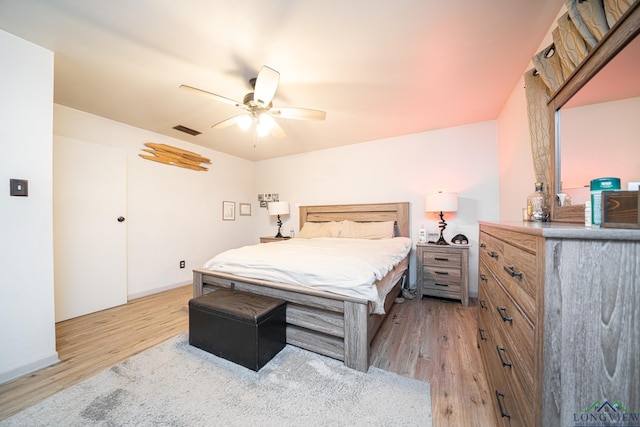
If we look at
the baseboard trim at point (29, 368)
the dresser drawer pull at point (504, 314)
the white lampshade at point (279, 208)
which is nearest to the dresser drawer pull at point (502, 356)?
the dresser drawer pull at point (504, 314)

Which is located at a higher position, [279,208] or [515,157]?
[515,157]

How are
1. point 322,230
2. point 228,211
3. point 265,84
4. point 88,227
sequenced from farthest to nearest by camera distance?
point 228,211 → point 322,230 → point 88,227 → point 265,84

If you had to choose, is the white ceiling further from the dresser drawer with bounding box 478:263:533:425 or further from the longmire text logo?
the longmire text logo

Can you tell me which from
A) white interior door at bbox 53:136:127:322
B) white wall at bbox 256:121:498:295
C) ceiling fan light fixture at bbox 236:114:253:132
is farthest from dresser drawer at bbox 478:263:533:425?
white interior door at bbox 53:136:127:322

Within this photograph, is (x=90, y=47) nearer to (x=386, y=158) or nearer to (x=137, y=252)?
(x=137, y=252)

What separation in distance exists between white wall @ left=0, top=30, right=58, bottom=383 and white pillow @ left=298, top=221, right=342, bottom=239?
2.81 meters

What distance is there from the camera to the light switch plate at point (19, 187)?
60.6 inches

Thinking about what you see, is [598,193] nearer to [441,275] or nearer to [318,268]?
[318,268]

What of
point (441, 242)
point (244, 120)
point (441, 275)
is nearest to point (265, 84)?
point (244, 120)

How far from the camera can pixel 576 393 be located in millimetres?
563

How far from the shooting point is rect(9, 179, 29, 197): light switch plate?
154 cm

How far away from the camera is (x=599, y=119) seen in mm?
1045

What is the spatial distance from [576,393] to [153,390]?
6.63ft

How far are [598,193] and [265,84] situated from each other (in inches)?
76.1
